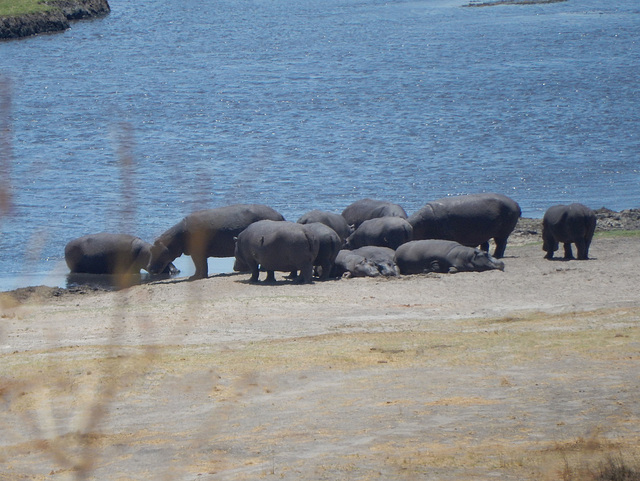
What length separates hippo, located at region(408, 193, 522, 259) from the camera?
20688 millimetres

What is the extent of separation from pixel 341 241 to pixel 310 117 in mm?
23665

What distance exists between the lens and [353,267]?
18047 mm

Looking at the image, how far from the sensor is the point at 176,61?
204 feet

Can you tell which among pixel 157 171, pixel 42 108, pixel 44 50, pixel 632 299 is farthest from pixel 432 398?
pixel 44 50

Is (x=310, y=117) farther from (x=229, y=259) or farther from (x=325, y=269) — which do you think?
(x=325, y=269)

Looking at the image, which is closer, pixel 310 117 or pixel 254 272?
pixel 254 272

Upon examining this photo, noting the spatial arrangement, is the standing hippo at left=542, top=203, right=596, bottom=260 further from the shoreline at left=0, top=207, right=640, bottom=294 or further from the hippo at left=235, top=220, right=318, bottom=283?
the hippo at left=235, top=220, right=318, bottom=283

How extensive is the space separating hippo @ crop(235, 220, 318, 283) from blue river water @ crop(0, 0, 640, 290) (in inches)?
42.6

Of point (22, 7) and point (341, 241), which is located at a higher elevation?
point (22, 7)

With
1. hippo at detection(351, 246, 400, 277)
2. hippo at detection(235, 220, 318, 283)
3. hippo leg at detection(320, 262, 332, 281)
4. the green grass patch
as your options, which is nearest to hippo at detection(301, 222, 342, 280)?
hippo leg at detection(320, 262, 332, 281)

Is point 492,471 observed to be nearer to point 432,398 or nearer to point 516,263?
point 432,398

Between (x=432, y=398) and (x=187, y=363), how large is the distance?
2767mm

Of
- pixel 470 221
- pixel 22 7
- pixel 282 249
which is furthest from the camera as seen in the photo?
pixel 22 7

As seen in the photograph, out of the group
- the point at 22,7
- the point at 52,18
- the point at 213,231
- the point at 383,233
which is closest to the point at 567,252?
the point at 383,233
